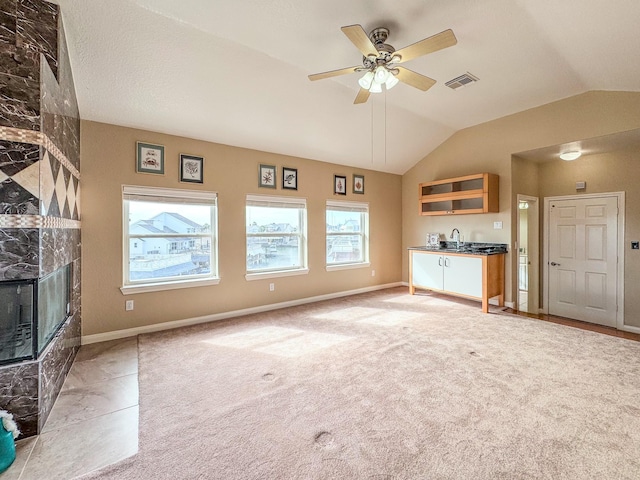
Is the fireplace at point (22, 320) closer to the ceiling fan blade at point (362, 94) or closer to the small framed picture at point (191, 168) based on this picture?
the small framed picture at point (191, 168)

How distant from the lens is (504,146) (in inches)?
189

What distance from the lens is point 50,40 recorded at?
2.26 meters

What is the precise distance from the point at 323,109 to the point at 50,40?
2.87 metres

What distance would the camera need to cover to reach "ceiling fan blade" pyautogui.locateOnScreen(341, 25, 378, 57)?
2.05 meters

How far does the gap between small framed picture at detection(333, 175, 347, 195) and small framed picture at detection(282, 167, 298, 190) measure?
0.87 metres

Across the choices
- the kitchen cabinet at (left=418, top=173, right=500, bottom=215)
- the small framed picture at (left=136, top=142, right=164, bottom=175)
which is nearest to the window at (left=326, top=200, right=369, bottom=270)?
the kitchen cabinet at (left=418, top=173, right=500, bottom=215)

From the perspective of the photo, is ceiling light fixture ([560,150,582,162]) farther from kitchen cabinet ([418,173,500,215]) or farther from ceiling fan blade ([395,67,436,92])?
ceiling fan blade ([395,67,436,92])

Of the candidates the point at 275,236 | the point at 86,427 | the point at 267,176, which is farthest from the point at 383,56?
the point at 86,427

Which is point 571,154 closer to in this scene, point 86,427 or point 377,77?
point 377,77

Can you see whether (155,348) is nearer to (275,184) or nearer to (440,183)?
(275,184)

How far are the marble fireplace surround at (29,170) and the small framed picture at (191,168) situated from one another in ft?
5.50

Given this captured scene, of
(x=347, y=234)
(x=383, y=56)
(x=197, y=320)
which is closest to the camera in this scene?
(x=383, y=56)

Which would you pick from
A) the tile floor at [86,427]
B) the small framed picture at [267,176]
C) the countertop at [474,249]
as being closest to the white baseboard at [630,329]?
the countertop at [474,249]

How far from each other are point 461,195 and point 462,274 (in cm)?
138
